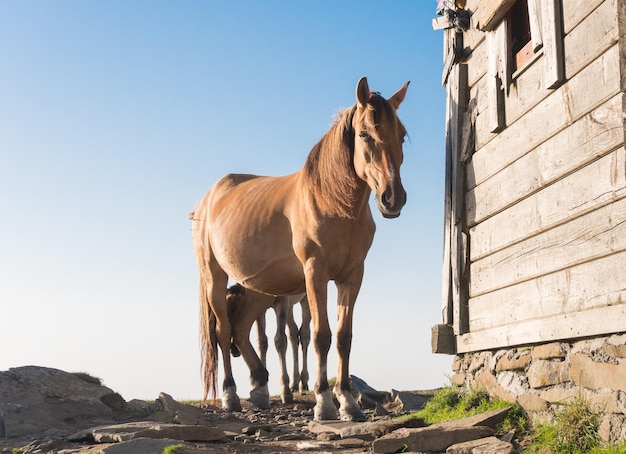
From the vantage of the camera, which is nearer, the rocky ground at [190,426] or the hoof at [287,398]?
the rocky ground at [190,426]

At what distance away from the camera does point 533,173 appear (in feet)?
20.5

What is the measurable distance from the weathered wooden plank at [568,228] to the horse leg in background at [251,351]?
13.1 ft

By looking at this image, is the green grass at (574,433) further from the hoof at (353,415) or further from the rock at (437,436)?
the hoof at (353,415)

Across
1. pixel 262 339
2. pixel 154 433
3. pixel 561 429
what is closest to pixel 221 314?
pixel 262 339

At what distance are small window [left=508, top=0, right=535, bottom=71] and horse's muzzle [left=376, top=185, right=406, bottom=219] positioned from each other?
60.6 inches

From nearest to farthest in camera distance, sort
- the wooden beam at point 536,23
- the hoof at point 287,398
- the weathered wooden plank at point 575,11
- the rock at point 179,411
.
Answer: the weathered wooden plank at point 575,11, the wooden beam at point 536,23, the rock at point 179,411, the hoof at point 287,398

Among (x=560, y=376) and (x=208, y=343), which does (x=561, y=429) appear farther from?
(x=208, y=343)

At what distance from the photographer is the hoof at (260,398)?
32.4ft

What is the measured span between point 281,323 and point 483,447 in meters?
7.00

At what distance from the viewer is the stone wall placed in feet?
16.1

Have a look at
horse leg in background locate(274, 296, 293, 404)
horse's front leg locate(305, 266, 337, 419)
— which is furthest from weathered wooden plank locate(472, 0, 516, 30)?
horse leg in background locate(274, 296, 293, 404)

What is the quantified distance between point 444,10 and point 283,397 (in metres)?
5.67

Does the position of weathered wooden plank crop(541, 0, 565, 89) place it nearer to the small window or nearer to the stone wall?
the small window

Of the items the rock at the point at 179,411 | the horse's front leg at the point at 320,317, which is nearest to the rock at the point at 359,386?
the rock at the point at 179,411
